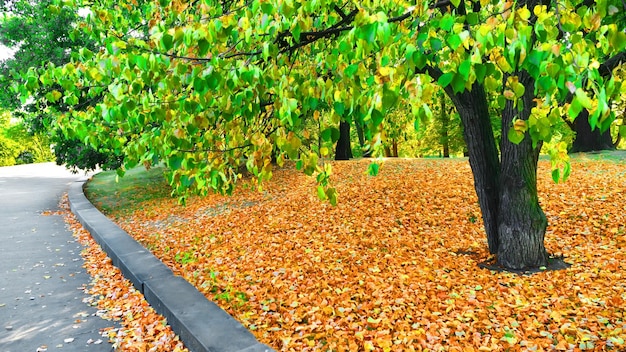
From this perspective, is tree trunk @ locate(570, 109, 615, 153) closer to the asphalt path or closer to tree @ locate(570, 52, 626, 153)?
tree @ locate(570, 52, 626, 153)

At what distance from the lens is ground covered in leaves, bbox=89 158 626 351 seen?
15.1 ft

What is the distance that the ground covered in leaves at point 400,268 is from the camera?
4.61 meters

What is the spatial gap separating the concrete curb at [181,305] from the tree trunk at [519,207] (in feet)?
13.1

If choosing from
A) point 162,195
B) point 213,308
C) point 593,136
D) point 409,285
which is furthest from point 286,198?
point 593,136

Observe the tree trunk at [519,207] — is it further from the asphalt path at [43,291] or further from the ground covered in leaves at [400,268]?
the asphalt path at [43,291]

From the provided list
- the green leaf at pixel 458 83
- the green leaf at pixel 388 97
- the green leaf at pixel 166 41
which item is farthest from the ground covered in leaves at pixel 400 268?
the green leaf at pixel 166 41

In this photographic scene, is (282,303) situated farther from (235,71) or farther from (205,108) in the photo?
(235,71)

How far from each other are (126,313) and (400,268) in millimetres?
3719

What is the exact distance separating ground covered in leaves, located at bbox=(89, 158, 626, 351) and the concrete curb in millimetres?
542

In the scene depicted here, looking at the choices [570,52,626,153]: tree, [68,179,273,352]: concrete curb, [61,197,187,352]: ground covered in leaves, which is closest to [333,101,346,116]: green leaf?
[68,179,273,352]: concrete curb

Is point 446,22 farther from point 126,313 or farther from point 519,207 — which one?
point 126,313

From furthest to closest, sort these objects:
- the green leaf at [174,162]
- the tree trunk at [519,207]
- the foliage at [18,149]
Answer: the foliage at [18,149]
the tree trunk at [519,207]
the green leaf at [174,162]

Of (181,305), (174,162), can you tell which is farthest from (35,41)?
(174,162)

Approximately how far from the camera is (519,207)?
20.1ft
